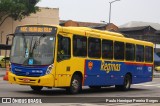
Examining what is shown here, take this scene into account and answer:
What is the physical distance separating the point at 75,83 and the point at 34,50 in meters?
2.33

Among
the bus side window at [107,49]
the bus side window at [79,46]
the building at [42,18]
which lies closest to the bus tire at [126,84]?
the bus side window at [107,49]

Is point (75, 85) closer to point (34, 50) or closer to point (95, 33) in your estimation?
point (34, 50)

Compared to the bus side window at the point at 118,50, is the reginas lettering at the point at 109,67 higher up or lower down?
lower down

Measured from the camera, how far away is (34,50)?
19688 mm

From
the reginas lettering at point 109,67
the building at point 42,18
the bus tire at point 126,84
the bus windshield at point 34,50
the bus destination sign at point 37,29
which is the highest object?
the building at point 42,18

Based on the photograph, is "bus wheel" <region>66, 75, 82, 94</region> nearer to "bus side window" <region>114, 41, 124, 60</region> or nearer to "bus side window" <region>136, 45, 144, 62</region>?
"bus side window" <region>114, 41, 124, 60</region>

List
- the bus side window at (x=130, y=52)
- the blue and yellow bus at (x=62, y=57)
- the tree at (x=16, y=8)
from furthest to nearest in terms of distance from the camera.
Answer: the tree at (x=16, y=8) → the bus side window at (x=130, y=52) → the blue and yellow bus at (x=62, y=57)

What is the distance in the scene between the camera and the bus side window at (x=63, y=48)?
19.8m

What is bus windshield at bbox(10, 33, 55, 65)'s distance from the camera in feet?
64.0

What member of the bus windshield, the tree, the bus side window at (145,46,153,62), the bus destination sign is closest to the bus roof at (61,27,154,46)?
the bus destination sign

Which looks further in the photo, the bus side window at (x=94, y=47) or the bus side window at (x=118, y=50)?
the bus side window at (x=118, y=50)

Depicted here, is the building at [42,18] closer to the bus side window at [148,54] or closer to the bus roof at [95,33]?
the bus side window at [148,54]

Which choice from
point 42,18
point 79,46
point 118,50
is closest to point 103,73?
point 118,50

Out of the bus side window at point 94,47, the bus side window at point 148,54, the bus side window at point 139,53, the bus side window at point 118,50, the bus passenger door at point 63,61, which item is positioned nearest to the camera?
the bus passenger door at point 63,61
